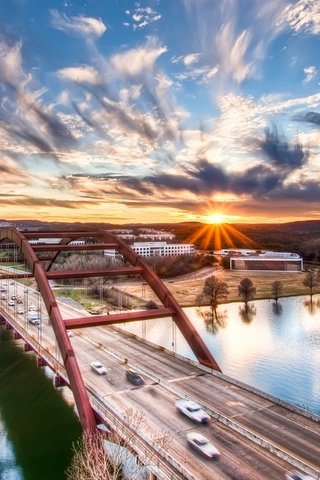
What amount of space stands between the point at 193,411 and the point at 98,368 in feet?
29.8

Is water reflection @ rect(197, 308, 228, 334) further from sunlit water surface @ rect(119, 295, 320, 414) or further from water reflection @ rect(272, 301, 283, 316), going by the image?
water reflection @ rect(272, 301, 283, 316)

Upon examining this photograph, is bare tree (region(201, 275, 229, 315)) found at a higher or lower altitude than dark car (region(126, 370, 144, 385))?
higher

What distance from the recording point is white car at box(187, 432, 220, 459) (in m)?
15.6

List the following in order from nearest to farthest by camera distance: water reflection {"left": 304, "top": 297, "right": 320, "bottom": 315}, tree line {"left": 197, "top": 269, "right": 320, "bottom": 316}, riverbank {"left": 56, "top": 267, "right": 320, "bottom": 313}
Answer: water reflection {"left": 304, "top": 297, "right": 320, "bottom": 315} < tree line {"left": 197, "top": 269, "right": 320, "bottom": 316} < riverbank {"left": 56, "top": 267, "right": 320, "bottom": 313}

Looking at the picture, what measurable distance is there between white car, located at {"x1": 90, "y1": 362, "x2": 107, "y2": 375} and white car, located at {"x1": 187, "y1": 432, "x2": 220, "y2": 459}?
9909 millimetres

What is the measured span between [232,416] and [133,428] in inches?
184

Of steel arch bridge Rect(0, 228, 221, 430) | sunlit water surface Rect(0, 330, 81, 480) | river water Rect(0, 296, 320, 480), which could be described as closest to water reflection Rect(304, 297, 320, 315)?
river water Rect(0, 296, 320, 480)

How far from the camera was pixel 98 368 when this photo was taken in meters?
26.3

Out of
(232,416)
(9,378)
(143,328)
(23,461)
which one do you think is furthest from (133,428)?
(143,328)

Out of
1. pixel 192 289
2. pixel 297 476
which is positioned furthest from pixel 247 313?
pixel 297 476

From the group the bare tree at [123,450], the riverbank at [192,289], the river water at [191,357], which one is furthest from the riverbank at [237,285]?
the bare tree at [123,450]

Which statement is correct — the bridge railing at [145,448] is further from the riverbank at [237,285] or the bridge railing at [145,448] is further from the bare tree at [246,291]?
the bare tree at [246,291]

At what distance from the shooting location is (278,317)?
190 feet

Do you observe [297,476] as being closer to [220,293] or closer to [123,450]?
[123,450]
